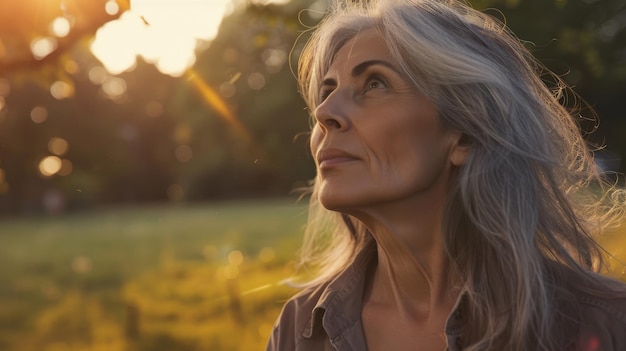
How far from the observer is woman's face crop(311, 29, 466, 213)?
3.27m

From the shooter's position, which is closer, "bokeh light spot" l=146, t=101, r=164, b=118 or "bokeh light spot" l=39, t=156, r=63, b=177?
"bokeh light spot" l=39, t=156, r=63, b=177

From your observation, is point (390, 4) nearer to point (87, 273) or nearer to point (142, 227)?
point (87, 273)

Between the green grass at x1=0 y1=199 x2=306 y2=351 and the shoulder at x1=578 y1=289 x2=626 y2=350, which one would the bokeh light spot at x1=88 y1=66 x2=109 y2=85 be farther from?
the shoulder at x1=578 y1=289 x2=626 y2=350

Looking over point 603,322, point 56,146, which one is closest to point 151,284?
point 56,146

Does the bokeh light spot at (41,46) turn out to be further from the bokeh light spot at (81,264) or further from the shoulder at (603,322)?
the bokeh light spot at (81,264)

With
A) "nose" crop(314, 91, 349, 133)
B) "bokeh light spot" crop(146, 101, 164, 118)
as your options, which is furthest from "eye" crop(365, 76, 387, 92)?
"bokeh light spot" crop(146, 101, 164, 118)

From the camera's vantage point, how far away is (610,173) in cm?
461

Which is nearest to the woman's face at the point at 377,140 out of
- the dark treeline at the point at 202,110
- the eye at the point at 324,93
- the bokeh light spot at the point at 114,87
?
the eye at the point at 324,93

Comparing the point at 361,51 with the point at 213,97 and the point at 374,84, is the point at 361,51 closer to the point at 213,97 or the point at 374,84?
the point at 374,84

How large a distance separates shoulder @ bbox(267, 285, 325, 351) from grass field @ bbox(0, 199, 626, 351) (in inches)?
18.4

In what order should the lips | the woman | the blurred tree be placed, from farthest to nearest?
the blurred tree → the lips → the woman

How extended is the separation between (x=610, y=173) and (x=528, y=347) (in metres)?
1.80

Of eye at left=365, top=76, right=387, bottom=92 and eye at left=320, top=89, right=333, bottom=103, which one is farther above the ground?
eye at left=365, top=76, right=387, bottom=92

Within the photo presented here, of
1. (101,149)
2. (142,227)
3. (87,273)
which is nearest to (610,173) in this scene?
(87,273)
